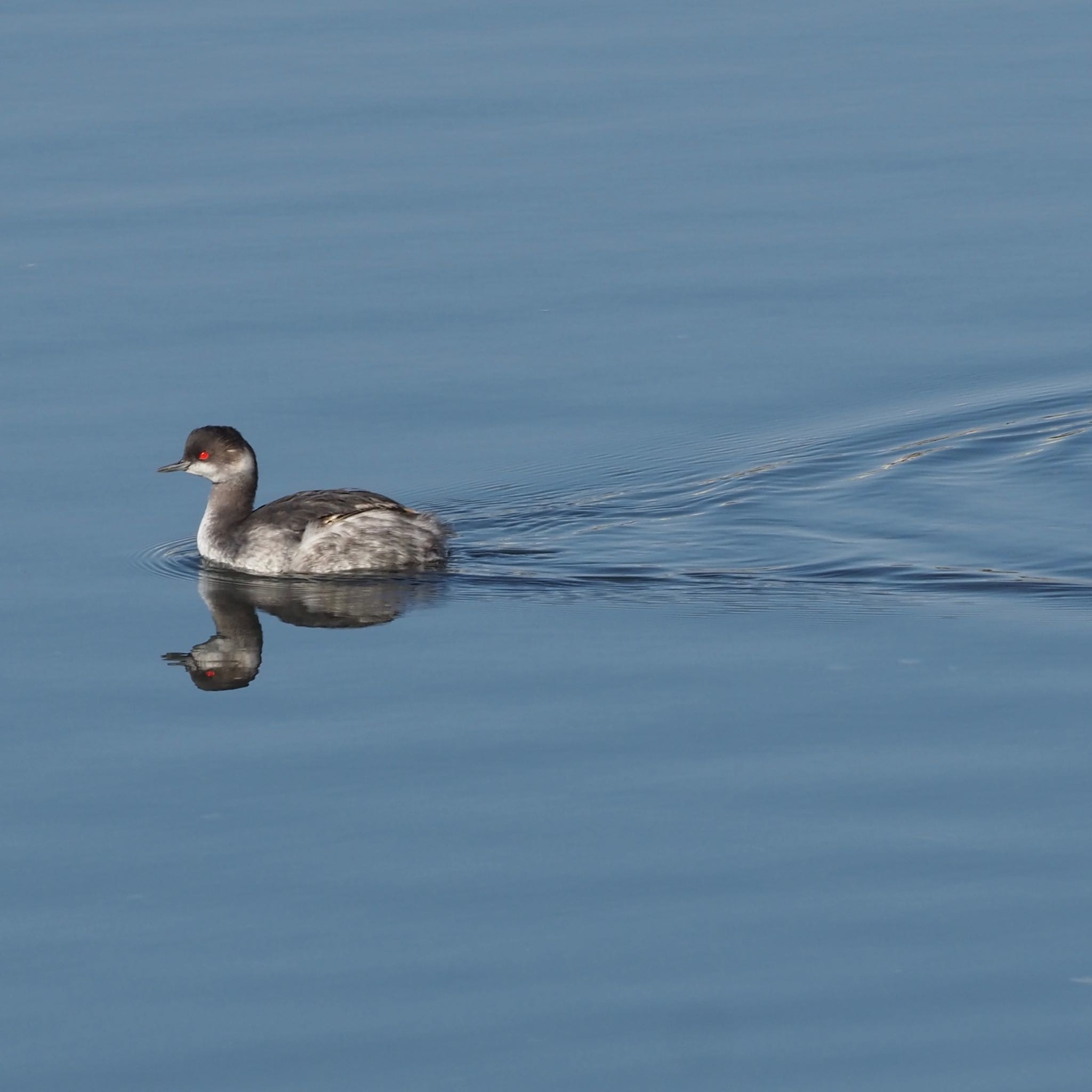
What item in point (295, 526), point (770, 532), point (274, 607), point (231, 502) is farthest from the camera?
point (231, 502)

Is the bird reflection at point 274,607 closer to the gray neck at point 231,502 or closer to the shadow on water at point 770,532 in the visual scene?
the shadow on water at point 770,532

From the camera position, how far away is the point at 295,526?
13297mm

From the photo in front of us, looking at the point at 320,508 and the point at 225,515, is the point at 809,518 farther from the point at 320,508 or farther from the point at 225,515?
the point at 225,515

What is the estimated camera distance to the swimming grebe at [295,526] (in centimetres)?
1309

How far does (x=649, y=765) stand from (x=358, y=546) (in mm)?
3915

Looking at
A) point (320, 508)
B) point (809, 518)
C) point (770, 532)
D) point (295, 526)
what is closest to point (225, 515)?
point (295, 526)

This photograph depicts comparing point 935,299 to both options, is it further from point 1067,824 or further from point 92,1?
point 92,1

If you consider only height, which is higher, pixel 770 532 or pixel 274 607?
pixel 770 532

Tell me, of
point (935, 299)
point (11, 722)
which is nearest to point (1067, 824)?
point (11, 722)

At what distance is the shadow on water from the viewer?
12617 mm

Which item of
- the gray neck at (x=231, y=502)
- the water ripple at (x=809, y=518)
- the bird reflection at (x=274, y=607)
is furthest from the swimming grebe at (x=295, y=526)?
the water ripple at (x=809, y=518)

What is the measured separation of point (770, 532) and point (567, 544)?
1.26m

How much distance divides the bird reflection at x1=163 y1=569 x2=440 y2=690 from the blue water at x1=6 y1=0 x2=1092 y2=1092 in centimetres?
5

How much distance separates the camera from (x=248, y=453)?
1382 cm
